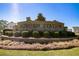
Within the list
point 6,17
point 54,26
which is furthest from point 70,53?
point 6,17

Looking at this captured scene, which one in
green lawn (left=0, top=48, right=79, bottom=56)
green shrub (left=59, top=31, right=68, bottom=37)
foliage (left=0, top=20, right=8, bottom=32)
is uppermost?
foliage (left=0, top=20, right=8, bottom=32)

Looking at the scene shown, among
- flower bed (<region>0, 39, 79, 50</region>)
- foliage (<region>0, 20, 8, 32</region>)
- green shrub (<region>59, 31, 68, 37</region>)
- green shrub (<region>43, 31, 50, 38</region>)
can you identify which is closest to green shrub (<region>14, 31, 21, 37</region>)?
flower bed (<region>0, 39, 79, 50</region>)

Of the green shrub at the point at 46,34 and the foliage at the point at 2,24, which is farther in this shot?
the green shrub at the point at 46,34

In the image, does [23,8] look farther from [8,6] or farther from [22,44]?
[22,44]

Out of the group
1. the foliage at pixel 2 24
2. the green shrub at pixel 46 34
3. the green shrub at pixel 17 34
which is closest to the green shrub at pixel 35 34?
the green shrub at pixel 46 34

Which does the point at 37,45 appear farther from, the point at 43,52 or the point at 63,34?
the point at 63,34

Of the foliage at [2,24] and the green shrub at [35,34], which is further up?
the foliage at [2,24]

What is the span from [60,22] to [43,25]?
36 centimetres

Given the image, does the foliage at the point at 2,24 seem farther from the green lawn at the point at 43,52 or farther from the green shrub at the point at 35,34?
the green shrub at the point at 35,34

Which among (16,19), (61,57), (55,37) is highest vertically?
(16,19)

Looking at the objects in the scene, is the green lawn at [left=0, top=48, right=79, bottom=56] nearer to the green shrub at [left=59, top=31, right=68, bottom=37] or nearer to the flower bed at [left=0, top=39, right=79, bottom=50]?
the flower bed at [left=0, top=39, right=79, bottom=50]

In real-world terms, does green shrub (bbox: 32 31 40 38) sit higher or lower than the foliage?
lower

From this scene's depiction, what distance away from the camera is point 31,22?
5453mm

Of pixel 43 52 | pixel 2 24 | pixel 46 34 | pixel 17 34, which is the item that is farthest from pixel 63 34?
pixel 2 24
